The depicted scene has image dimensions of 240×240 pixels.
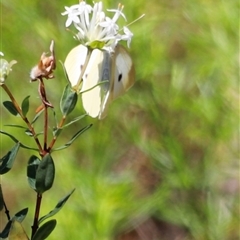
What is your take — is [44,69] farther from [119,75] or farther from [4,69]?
[119,75]

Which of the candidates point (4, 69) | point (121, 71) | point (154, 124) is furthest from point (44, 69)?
point (154, 124)

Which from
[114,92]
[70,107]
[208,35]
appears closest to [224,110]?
[208,35]

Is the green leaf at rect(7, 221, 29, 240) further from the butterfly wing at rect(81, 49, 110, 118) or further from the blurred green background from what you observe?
the blurred green background

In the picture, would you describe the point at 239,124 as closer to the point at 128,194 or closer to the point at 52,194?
the point at 128,194

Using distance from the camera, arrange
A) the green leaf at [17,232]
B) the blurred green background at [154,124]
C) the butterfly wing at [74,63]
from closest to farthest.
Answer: the green leaf at [17,232] → the butterfly wing at [74,63] → the blurred green background at [154,124]

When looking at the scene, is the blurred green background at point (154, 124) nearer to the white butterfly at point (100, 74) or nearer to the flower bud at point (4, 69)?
the white butterfly at point (100, 74)

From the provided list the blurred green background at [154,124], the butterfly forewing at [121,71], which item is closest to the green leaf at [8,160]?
the butterfly forewing at [121,71]

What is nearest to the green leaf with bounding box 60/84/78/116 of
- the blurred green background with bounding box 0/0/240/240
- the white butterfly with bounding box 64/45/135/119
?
the white butterfly with bounding box 64/45/135/119
